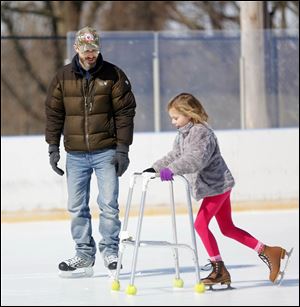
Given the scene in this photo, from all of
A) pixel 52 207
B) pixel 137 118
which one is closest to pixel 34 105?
pixel 137 118

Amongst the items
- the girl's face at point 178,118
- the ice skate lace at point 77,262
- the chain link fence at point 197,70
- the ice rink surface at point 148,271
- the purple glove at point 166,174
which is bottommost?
the ice rink surface at point 148,271

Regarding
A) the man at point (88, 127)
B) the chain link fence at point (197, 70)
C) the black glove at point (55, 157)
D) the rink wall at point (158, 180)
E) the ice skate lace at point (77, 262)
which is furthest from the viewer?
the chain link fence at point (197, 70)

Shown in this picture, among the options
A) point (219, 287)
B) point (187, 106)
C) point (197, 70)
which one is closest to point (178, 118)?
point (187, 106)

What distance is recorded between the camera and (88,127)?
17.9 feet

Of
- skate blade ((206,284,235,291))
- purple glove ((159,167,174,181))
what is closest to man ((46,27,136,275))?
purple glove ((159,167,174,181))

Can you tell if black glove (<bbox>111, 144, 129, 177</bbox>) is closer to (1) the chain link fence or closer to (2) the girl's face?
(2) the girl's face

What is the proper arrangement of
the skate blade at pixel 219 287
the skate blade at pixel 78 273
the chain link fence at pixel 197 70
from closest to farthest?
the skate blade at pixel 78 273, the skate blade at pixel 219 287, the chain link fence at pixel 197 70

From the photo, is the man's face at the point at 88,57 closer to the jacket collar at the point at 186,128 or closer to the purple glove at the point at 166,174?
the jacket collar at the point at 186,128

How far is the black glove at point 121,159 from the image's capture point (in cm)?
583

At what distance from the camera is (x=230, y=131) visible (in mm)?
14188

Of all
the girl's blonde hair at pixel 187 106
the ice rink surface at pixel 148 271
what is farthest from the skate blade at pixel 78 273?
the girl's blonde hair at pixel 187 106

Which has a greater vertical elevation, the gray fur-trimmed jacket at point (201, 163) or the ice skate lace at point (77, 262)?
the gray fur-trimmed jacket at point (201, 163)

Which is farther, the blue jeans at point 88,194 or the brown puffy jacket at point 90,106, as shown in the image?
the blue jeans at point 88,194

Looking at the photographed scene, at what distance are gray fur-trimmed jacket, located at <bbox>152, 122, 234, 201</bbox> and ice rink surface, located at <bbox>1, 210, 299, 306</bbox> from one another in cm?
52
